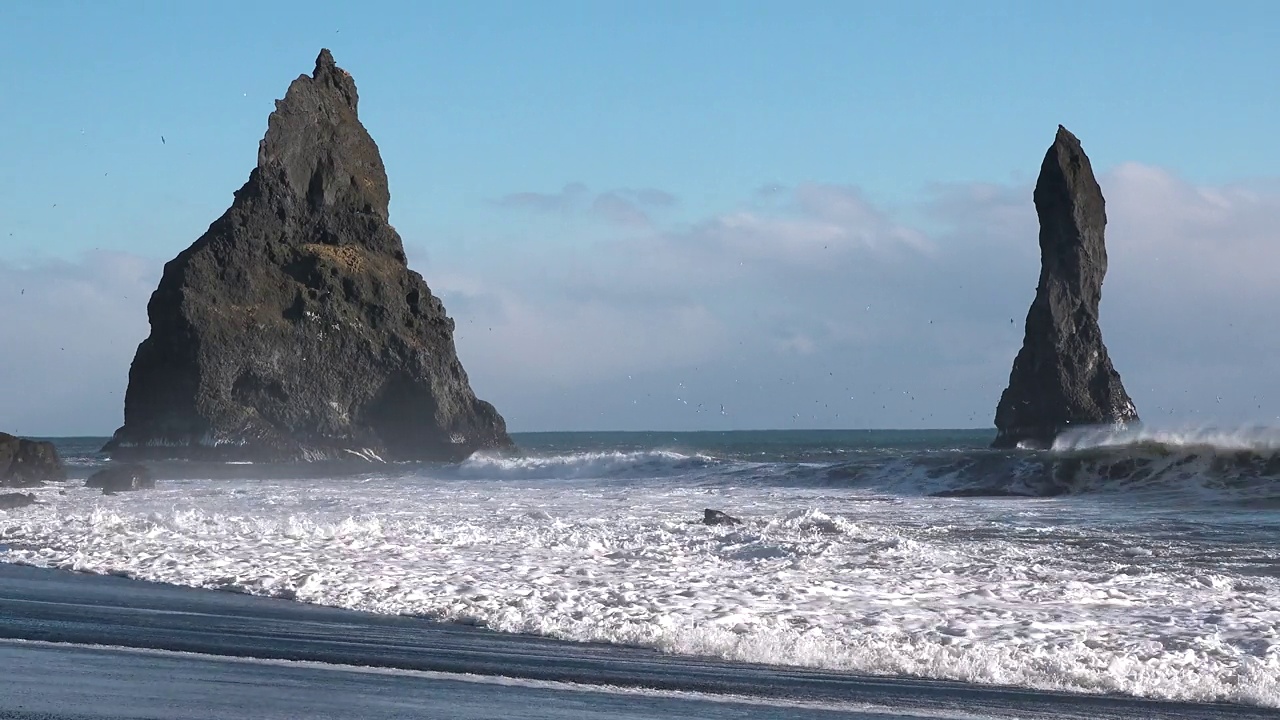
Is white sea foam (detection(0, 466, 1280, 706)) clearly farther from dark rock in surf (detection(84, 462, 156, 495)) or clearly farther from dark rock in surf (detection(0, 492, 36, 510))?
dark rock in surf (detection(84, 462, 156, 495))

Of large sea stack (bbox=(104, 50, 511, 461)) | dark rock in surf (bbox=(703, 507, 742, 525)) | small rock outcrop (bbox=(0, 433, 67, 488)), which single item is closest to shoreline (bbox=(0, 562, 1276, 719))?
dark rock in surf (bbox=(703, 507, 742, 525))

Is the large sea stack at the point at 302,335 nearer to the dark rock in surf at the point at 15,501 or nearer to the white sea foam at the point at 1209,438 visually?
the dark rock in surf at the point at 15,501

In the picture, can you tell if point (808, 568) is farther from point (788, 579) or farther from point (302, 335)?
point (302, 335)

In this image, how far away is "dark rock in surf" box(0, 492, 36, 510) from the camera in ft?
87.0

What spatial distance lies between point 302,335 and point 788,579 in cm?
6331

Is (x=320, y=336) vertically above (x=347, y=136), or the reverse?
(x=347, y=136)

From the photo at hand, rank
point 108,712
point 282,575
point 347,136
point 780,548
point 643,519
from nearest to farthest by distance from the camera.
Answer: point 108,712 → point 282,575 → point 780,548 → point 643,519 → point 347,136

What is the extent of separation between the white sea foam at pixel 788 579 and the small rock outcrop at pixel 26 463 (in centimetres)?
1319

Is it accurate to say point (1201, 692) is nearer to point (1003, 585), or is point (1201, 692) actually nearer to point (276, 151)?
point (1003, 585)

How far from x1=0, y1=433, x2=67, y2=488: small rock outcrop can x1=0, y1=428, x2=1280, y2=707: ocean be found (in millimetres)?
6469

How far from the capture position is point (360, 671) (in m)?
9.07

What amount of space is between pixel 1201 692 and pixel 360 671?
5.97 m

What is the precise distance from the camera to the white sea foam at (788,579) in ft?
32.8

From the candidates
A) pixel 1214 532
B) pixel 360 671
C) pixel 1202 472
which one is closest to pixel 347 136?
pixel 1202 472
